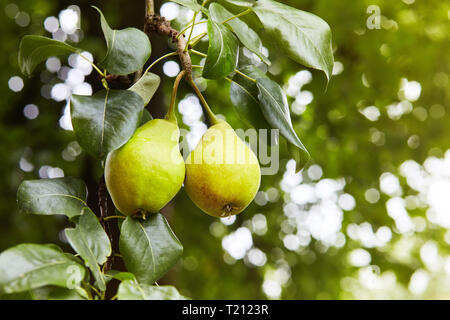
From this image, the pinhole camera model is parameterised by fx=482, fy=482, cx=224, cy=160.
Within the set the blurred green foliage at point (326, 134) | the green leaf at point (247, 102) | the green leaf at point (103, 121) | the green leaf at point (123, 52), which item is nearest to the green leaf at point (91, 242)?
the green leaf at point (103, 121)

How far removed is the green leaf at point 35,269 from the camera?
0.57 meters

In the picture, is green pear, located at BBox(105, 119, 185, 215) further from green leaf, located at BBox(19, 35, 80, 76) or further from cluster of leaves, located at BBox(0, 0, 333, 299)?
green leaf, located at BBox(19, 35, 80, 76)

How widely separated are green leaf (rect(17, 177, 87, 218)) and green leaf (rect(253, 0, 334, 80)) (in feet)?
1.42

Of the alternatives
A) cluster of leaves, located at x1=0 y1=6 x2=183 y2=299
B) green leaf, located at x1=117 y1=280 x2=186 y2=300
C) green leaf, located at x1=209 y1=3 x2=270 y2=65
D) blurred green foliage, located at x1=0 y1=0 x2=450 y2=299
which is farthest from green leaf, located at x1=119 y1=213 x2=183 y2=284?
blurred green foliage, located at x1=0 y1=0 x2=450 y2=299

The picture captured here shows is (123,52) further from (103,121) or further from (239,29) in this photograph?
(239,29)

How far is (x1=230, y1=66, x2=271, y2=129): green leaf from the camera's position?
922 mm

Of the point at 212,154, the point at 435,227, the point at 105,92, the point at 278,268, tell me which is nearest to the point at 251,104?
the point at 212,154

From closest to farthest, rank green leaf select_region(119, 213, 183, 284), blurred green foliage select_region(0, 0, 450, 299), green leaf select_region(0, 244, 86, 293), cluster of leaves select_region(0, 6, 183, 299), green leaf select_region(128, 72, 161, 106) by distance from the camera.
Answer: green leaf select_region(0, 244, 86, 293) → cluster of leaves select_region(0, 6, 183, 299) → green leaf select_region(119, 213, 183, 284) → green leaf select_region(128, 72, 161, 106) → blurred green foliage select_region(0, 0, 450, 299)

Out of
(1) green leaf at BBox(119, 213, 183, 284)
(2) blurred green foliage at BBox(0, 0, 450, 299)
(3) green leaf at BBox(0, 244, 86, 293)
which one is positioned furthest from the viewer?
(2) blurred green foliage at BBox(0, 0, 450, 299)

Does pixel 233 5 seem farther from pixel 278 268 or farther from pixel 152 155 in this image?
pixel 278 268

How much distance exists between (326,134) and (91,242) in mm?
2204

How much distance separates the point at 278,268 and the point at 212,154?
2894mm

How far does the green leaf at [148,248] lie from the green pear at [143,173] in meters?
0.03

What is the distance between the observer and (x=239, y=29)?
89 cm
